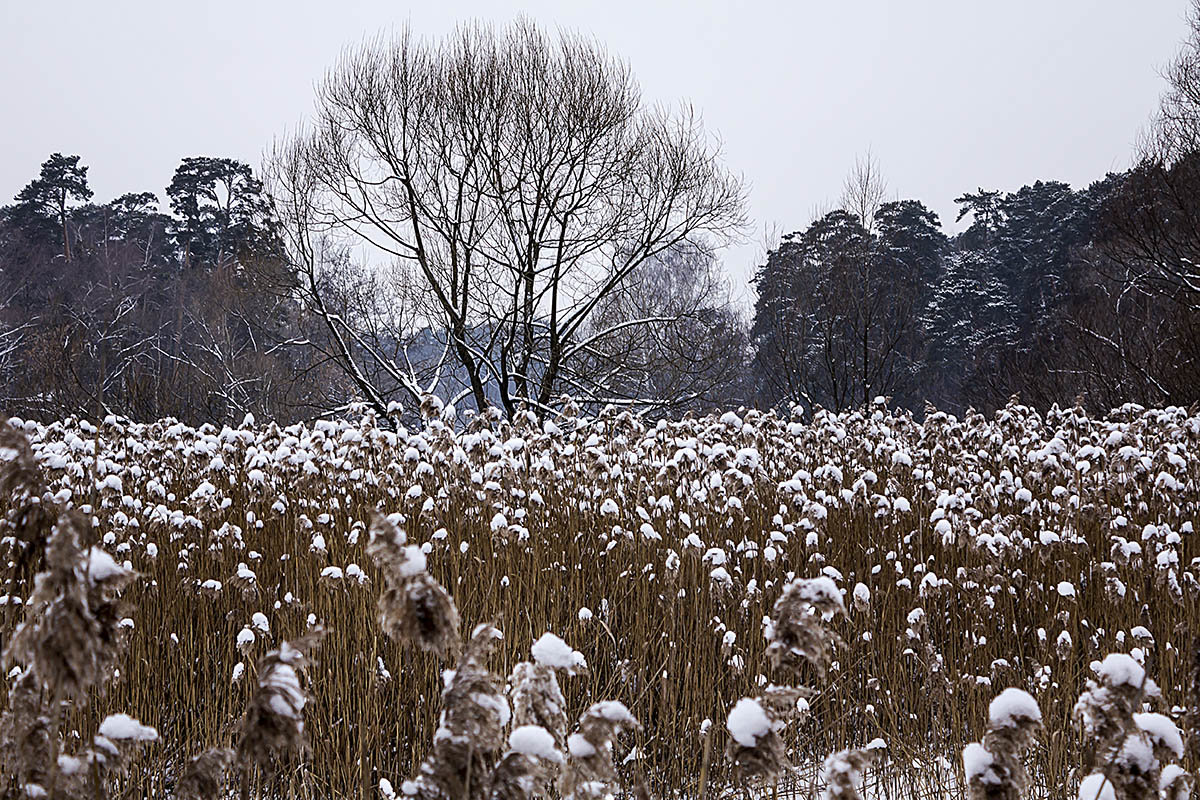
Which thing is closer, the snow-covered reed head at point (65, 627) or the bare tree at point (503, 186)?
the snow-covered reed head at point (65, 627)

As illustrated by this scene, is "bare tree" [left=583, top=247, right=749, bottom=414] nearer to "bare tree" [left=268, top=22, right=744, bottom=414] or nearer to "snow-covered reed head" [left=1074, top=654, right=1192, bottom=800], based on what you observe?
"bare tree" [left=268, top=22, right=744, bottom=414]

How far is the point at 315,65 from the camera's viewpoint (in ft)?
48.3

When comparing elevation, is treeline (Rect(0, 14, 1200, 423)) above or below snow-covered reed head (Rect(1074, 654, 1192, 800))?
above

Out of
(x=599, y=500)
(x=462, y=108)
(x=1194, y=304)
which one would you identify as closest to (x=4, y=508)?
(x=599, y=500)

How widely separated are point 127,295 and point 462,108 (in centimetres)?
2065

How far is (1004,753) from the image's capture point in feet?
3.38

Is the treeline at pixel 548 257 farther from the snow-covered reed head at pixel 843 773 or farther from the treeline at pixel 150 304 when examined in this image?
the snow-covered reed head at pixel 843 773

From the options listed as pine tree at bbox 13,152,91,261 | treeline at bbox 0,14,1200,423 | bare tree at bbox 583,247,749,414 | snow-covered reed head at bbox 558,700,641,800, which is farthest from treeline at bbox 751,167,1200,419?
pine tree at bbox 13,152,91,261

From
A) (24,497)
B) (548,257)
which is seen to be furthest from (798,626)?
(548,257)

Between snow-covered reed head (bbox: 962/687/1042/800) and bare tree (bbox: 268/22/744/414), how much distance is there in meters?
13.2

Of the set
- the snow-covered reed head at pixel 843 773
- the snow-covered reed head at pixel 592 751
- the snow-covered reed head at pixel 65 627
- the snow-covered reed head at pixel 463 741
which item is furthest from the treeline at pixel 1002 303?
the snow-covered reed head at pixel 65 627

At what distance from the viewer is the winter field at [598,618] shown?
1.03 m

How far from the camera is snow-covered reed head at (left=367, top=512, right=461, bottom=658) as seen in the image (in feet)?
3.15

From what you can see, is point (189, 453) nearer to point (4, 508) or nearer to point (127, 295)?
point (4, 508)
